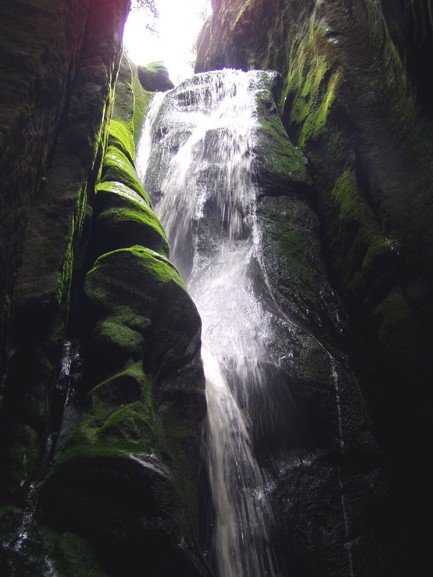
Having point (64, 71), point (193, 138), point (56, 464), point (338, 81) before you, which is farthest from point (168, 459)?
point (193, 138)

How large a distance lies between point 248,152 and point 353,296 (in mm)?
4287

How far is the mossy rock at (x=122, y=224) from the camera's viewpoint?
244 inches

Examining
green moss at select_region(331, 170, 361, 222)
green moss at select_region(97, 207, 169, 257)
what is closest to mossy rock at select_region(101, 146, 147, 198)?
green moss at select_region(97, 207, 169, 257)

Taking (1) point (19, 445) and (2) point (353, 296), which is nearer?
(1) point (19, 445)

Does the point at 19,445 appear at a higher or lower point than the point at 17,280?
lower

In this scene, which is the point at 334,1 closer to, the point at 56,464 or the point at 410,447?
the point at 410,447

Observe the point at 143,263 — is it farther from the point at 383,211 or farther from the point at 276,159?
the point at 276,159

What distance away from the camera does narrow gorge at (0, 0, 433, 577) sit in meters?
3.61

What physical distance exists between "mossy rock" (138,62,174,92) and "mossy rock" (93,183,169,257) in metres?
12.6

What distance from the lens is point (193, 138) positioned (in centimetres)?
1139

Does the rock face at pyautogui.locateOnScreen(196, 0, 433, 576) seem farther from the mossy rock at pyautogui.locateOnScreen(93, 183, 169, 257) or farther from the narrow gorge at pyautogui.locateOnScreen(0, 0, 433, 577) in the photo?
the mossy rock at pyautogui.locateOnScreen(93, 183, 169, 257)

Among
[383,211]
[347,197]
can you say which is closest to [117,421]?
[383,211]

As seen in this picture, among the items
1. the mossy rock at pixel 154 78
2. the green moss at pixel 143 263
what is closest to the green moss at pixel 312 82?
the green moss at pixel 143 263

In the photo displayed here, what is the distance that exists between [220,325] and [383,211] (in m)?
3.34
